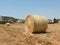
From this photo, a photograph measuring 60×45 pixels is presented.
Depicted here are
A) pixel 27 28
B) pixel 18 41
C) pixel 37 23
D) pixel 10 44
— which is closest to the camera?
pixel 10 44

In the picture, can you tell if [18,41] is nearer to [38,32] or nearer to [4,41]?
[4,41]

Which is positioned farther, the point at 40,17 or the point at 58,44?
the point at 40,17

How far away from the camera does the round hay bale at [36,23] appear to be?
12328 mm

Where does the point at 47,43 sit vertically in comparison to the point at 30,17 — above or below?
below

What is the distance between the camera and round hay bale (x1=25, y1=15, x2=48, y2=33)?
40.4 ft

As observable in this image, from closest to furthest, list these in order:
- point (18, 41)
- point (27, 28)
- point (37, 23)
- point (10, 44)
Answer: point (10, 44) < point (18, 41) < point (37, 23) < point (27, 28)

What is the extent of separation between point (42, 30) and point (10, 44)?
16.5 feet

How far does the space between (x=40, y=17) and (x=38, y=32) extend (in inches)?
46.7

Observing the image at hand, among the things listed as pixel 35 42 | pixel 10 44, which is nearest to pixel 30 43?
pixel 35 42

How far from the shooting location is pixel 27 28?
13273mm

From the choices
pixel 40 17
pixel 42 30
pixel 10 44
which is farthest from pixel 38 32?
pixel 10 44

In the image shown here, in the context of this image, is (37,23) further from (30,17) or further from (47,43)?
(47,43)

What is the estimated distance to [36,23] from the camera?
486 inches

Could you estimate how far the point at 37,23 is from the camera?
40.5 ft
